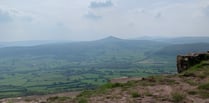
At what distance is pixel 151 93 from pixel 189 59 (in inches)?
283

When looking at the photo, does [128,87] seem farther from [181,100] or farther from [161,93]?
[181,100]

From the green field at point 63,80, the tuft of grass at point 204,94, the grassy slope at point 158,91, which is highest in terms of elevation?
the grassy slope at point 158,91

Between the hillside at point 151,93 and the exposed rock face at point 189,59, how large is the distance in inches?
135

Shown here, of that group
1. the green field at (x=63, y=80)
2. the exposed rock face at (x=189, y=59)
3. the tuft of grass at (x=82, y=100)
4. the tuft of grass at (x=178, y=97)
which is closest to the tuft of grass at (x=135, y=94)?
the tuft of grass at (x=178, y=97)

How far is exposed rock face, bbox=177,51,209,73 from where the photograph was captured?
17281 mm

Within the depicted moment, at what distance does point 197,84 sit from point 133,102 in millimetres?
3614

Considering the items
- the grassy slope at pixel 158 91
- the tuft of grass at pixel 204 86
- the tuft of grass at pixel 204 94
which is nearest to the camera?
the grassy slope at pixel 158 91

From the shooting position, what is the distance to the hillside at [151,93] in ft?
33.0

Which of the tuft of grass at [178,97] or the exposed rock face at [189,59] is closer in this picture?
the tuft of grass at [178,97]

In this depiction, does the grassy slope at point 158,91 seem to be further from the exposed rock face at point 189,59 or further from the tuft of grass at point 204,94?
the exposed rock face at point 189,59

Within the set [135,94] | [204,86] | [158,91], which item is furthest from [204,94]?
[135,94]

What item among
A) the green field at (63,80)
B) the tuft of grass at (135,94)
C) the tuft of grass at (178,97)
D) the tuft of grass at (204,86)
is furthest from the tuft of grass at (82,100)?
the green field at (63,80)

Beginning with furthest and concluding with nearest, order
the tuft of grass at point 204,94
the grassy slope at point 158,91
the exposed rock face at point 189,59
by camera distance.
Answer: the exposed rock face at point 189,59
the tuft of grass at point 204,94
the grassy slope at point 158,91

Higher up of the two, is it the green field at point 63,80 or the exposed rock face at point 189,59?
the exposed rock face at point 189,59
